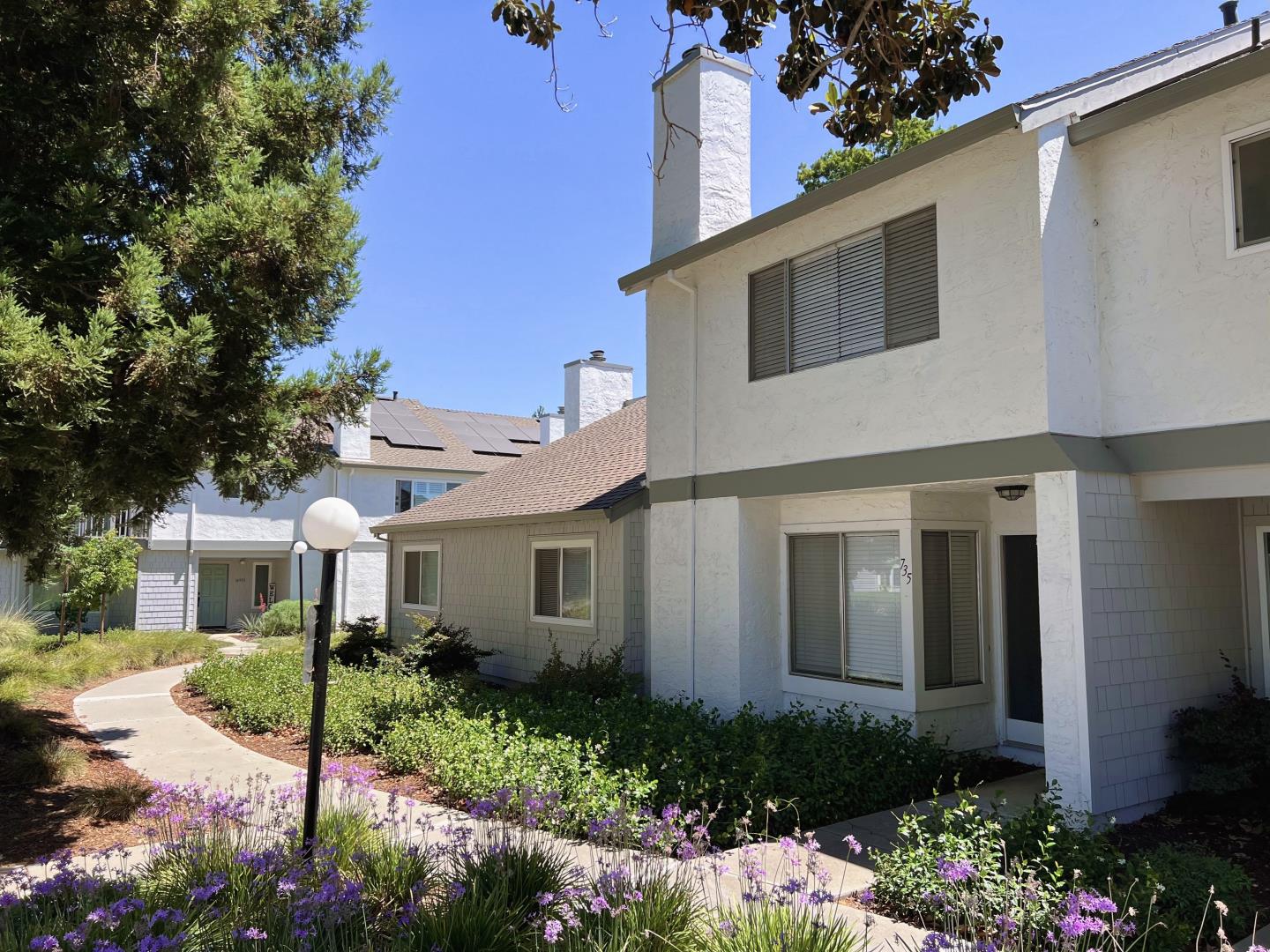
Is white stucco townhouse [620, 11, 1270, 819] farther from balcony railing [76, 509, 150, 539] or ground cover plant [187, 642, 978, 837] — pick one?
balcony railing [76, 509, 150, 539]

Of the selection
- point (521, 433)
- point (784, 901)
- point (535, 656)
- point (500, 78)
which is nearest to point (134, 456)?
point (500, 78)

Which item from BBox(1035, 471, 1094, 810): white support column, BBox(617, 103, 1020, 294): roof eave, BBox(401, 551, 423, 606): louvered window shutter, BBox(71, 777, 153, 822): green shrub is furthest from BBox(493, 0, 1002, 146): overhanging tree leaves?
BBox(401, 551, 423, 606): louvered window shutter

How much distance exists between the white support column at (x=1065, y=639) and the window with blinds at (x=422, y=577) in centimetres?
1342

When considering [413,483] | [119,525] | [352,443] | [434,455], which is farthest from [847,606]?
[434,455]

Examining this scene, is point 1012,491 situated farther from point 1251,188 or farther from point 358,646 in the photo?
point 358,646

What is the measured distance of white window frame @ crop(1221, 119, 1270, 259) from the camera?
270 inches

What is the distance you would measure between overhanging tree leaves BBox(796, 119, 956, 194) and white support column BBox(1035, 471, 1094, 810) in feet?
43.5

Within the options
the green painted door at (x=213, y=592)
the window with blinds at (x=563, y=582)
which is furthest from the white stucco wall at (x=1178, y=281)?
the green painted door at (x=213, y=592)

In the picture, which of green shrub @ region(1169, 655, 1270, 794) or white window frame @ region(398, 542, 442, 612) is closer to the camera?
green shrub @ region(1169, 655, 1270, 794)

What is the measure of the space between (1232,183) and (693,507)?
643cm

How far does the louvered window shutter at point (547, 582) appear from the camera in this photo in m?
14.7

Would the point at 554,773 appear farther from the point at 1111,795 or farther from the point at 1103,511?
the point at 1103,511

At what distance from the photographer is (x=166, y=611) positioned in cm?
2638

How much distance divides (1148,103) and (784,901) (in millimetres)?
6898
